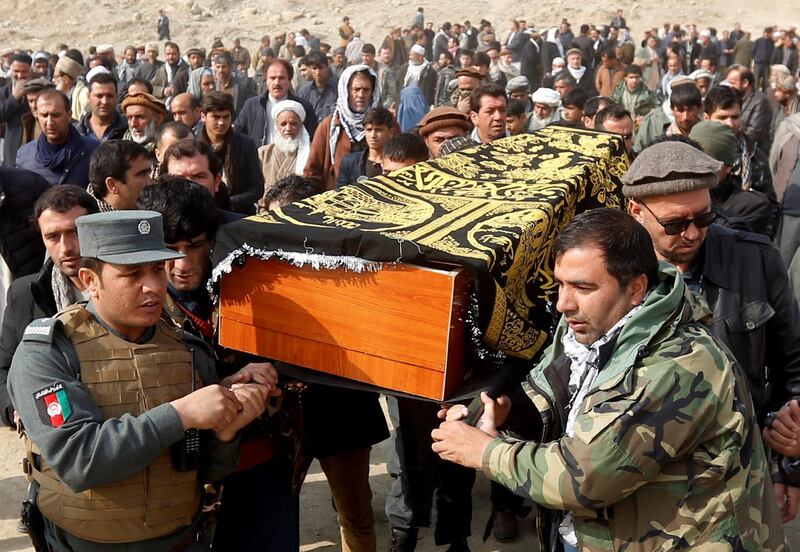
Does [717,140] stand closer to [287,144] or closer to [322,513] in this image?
[322,513]

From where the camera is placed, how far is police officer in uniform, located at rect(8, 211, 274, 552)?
86.5 inches

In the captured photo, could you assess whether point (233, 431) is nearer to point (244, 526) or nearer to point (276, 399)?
point (276, 399)

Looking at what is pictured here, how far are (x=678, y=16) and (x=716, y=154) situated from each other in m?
31.7

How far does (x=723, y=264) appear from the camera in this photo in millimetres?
2826

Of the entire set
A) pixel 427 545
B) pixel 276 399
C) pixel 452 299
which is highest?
pixel 452 299

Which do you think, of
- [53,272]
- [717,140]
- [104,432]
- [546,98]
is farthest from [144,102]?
[104,432]

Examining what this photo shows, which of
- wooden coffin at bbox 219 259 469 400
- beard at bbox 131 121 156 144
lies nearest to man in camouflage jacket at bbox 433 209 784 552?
wooden coffin at bbox 219 259 469 400

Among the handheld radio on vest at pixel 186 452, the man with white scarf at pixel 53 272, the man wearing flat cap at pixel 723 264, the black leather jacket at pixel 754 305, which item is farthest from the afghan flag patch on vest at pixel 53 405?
the black leather jacket at pixel 754 305

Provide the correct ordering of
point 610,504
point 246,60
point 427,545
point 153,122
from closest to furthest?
point 610,504, point 427,545, point 153,122, point 246,60

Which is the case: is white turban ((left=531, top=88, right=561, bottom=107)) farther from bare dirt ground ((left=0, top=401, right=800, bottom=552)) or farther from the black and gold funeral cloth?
the black and gold funeral cloth

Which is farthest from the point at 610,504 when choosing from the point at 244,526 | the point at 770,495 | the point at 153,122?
the point at 153,122

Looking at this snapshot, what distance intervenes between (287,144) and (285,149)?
0.15 ft

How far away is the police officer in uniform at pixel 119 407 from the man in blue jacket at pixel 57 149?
3.50m

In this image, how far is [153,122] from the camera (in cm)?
660
